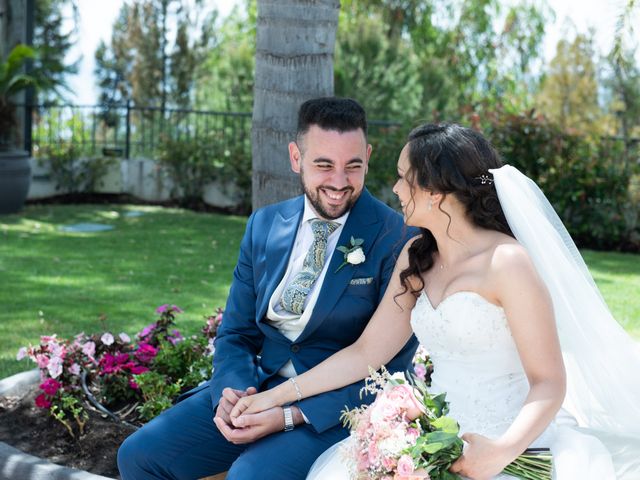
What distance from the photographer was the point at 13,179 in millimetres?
13727

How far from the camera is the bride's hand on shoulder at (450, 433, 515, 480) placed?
9.63ft

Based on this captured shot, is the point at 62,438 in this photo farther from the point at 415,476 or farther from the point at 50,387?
the point at 415,476

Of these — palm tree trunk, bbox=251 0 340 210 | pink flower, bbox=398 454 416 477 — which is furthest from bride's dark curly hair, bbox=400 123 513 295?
palm tree trunk, bbox=251 0 340 210

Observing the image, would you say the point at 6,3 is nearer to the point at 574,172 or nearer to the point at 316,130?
the point at 574,172

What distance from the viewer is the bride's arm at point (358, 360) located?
369 centimetres

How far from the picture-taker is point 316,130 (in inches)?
156

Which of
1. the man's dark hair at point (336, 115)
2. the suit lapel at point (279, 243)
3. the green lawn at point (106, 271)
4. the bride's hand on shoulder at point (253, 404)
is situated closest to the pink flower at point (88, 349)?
the green lawn at point (106, 271)

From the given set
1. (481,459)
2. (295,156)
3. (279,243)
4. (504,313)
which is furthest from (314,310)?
(481,459)

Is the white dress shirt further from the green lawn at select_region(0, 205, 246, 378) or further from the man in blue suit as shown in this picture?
the green lawn at select_region(0, 205, 246, 378)

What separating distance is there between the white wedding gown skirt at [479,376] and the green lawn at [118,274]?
2.61 meters

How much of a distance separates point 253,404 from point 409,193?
102 centimetres

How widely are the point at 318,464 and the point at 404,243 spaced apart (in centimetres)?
99

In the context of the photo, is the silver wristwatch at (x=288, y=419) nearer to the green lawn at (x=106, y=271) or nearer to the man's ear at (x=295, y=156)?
the man's ear at (x=295, y=156)

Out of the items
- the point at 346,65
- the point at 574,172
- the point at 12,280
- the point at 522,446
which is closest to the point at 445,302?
the point at 522,446
